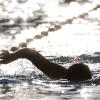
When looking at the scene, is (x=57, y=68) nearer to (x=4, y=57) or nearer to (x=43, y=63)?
(x=43, y=63)

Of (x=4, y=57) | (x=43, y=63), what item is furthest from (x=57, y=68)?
(x=4, y=57)

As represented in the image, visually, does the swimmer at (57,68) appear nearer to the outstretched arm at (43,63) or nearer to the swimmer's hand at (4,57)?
the outstretched arm at (43,63)

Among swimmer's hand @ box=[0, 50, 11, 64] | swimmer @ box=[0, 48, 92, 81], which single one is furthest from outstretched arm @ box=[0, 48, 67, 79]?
swimmer's hand @ box=[0, 50, 11, 64]

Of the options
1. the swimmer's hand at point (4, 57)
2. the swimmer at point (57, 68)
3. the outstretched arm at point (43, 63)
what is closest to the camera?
the swimmer's hand at point (4, 57)


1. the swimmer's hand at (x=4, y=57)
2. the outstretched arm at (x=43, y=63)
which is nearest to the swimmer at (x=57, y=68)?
the outstretched arm at (x=43, y=63)

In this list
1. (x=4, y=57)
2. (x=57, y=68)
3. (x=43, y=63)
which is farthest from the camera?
(x=43, y=63)

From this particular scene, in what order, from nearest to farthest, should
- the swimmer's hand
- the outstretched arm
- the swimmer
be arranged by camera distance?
the swimmer's hand, the outstretched arm, the swimmer

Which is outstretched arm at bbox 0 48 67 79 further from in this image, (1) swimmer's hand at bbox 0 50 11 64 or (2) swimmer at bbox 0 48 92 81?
(1) swimmer's hand at bbox 0 50 11 64

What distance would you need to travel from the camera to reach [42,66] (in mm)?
21938

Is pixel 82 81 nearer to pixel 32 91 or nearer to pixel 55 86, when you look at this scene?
pixel 55 86

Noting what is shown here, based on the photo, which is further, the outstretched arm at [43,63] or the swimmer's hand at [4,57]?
the outstretched arm at [43,63]

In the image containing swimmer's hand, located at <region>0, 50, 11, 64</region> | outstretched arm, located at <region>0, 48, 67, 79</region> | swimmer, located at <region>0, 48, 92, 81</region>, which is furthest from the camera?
swimmer, located at <region>0, 48, 92, 81</region>

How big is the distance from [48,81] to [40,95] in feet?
17.7

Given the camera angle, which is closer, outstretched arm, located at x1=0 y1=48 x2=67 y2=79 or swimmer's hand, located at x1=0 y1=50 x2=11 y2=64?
swimmer's hand, located at x1=0 y1=50 x2=11 y2=64
